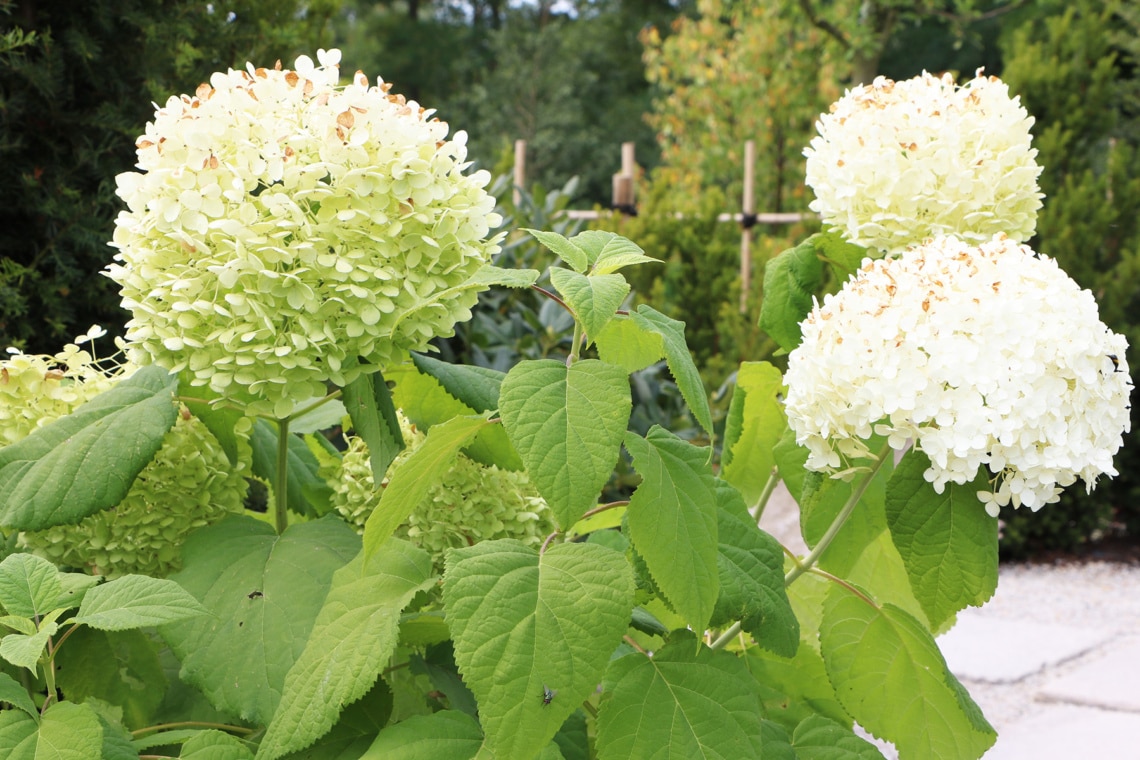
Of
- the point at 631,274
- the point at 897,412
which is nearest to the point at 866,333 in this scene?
the point at 897,412

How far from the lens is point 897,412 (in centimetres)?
106

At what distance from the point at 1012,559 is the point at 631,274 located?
120 inches

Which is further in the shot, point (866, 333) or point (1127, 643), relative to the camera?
point (1127, 643)

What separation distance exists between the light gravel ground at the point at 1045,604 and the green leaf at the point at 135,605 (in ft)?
Answer: 8.06

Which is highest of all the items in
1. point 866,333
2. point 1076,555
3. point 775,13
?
point 775,13

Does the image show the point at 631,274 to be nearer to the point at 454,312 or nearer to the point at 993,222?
the point at 993,222

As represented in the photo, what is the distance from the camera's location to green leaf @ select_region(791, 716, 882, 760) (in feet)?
3.75

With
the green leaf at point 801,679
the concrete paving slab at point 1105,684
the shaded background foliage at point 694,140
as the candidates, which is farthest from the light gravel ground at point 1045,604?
Answer: the green leaf at point 801,679

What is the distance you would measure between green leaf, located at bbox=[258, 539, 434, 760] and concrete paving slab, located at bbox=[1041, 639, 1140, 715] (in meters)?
3.35

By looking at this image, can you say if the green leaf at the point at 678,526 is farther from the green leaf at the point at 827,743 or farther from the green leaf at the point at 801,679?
the green leaf at the point at 801,679

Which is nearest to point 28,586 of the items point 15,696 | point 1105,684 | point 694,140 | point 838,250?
point 15,696

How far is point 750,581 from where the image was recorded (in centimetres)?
111

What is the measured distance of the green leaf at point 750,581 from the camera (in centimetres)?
108

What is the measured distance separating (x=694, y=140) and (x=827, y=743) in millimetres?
10938
